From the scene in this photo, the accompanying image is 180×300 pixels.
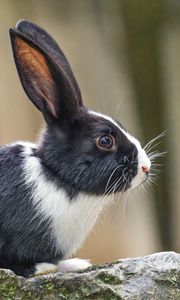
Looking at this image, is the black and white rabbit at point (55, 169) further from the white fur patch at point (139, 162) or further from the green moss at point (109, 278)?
the green moss at point (109, 278)

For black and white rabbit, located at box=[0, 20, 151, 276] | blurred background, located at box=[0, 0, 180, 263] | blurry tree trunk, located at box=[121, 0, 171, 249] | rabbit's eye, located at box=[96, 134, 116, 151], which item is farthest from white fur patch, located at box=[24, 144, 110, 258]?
blurry tree trunk, located at box=[121, 0, 171, 249]

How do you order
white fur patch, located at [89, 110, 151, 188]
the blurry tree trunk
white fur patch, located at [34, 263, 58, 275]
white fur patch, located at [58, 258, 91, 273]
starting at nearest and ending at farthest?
white fur patch, located at [34, 263, 58, 275] < white fur patch, located at [58, 258, 91, 273] < white fur patch, located at [89, 110, 151, 188] < the blurry tree trunk

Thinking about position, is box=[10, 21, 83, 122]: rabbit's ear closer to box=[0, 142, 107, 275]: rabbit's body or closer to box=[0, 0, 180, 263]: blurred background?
box=[0, 142, 107, 275]: rabbit's body

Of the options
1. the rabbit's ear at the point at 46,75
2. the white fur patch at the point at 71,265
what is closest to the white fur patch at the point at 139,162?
the rabbit's ear at the point at 46,75

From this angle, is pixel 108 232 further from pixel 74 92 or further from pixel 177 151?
pixel 74 92

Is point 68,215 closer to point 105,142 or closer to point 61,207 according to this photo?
point 61,207

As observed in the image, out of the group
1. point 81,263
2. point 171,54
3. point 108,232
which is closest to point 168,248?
point 108,232
